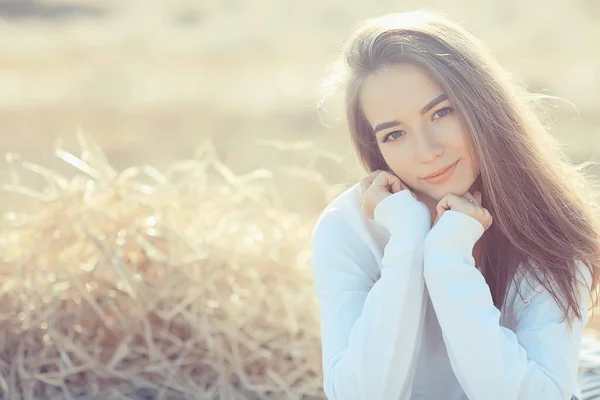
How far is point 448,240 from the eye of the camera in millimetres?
2104

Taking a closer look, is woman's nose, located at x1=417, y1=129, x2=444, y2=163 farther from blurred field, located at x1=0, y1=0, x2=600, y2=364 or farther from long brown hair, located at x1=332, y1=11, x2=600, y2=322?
blurred field, located at x1=0, y1=0, x2=600, y2=364

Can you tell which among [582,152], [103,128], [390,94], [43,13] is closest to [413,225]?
[390,94]

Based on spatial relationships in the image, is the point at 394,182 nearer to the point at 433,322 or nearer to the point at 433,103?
the point at 433,103

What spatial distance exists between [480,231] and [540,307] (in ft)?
0.71

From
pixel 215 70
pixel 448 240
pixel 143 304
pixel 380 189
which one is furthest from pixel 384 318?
pixel 215 70

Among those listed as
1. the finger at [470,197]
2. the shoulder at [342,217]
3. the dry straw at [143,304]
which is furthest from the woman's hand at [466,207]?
the dry straw at [143,304]

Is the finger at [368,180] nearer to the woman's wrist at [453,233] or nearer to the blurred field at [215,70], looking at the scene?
the woman's wrist at [453,233]

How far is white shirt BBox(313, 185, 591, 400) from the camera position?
80.2 inches

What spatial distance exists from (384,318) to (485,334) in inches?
8.6

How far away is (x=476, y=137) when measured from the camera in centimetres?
214

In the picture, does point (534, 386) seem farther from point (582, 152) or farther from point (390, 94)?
point (582, 152)

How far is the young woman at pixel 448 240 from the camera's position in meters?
2.08

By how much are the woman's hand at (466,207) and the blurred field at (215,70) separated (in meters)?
2.83

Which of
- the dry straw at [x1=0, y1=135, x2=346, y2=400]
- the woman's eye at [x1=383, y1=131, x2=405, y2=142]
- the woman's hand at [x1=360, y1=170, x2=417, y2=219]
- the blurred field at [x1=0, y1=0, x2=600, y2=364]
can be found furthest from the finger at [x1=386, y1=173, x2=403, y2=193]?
the blurred field at [x1=0, y1=0, x2=600, y2=364]
